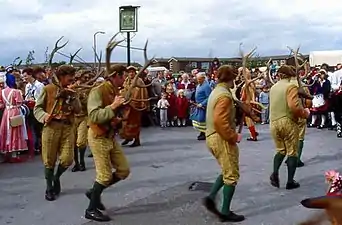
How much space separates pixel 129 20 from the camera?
58.1 feet

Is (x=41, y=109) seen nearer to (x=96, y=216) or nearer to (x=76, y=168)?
(x=96, y=216)

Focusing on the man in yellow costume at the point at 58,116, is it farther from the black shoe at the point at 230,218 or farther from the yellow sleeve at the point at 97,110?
the black shoe at the point at 230,218

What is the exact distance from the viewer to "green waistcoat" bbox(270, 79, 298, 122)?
308 inches

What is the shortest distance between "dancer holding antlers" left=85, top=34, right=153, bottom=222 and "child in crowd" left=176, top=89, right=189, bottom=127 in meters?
10.9

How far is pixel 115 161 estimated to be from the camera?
6.55 meters

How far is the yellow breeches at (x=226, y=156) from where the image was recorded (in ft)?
20.5

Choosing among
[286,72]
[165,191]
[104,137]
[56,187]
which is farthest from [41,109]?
[286,72]

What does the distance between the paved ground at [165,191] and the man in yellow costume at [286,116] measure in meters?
0.49

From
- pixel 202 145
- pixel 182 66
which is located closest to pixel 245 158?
pixel 202 145

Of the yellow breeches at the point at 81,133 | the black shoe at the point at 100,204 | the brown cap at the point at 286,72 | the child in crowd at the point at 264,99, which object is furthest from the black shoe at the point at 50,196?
the child in crowd at the point at 264,99

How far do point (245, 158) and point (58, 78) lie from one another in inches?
185

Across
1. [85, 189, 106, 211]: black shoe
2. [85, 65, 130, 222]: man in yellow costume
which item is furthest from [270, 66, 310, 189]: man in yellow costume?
[85, 189, 106, 211]: black shoe

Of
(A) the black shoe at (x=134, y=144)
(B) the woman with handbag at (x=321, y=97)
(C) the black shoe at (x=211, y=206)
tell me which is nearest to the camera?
(C) the black shoe at (x=211, y=206)

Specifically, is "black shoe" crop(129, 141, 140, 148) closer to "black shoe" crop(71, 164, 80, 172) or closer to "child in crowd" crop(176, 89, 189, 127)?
"black shoe" crop(71, 164, 80, 172)
